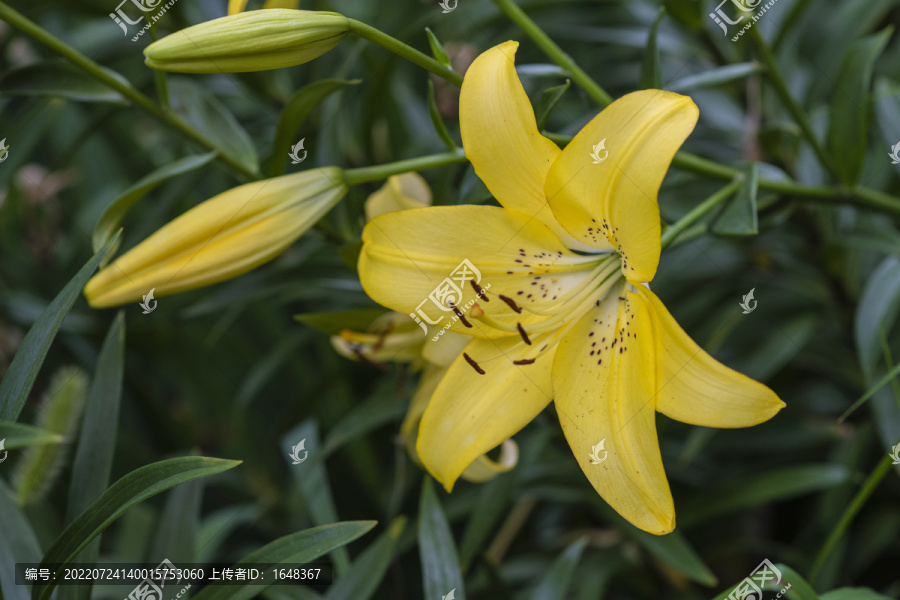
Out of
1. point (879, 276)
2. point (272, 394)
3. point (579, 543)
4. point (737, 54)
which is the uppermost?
point (737, 54)

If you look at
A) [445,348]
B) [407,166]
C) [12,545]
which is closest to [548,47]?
[407,166]

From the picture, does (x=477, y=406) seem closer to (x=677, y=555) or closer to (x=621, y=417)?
(x=621, y=417)

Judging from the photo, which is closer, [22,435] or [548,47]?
[22,435]

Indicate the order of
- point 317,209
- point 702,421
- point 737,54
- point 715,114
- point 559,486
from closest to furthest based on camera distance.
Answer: point 702,421
point 317,209
point 559,486
point 737,54
point 715,114

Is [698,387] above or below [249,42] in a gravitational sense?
below

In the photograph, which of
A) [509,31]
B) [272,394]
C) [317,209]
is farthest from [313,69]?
[272,394]

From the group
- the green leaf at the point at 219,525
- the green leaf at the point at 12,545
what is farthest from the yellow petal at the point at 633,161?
the green leaf at the point at 219,525

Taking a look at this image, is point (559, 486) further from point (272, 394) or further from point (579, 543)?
point (272, 394)
